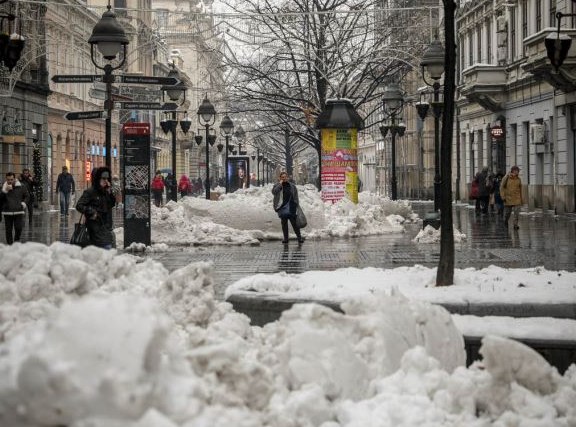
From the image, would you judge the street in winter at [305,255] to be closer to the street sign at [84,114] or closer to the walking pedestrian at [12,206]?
the walking pedestrian at [12,206]

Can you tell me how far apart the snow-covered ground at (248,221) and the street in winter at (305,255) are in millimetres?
66

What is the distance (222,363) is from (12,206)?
19.3 meters

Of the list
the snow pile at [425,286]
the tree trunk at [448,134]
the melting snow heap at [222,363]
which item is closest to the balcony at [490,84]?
the tree trunk at [448,134]

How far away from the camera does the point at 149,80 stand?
61.7 ft

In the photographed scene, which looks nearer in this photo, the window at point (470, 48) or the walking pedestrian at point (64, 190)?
the walking pedestrian at point (64, 190)

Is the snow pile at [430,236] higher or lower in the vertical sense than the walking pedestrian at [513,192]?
lower

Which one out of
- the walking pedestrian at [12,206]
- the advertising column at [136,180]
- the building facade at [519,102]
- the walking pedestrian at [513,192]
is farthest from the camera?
the building facade at [519,102]

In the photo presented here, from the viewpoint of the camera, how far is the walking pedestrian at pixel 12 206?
23.6 metres

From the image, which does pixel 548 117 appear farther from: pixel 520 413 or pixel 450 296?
pixel 520 413

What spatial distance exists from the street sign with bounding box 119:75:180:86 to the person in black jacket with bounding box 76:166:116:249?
2237 millimetres

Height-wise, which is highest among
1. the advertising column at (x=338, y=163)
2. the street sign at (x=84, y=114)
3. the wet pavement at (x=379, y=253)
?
the street sign at (x=84, y=114)

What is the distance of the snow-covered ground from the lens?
24391mm

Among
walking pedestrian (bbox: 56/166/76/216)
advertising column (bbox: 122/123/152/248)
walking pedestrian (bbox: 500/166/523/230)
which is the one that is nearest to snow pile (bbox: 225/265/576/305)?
advertising column (bbox: 122/123/152/248)

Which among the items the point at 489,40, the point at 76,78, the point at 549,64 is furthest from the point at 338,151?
the point at 489,40
